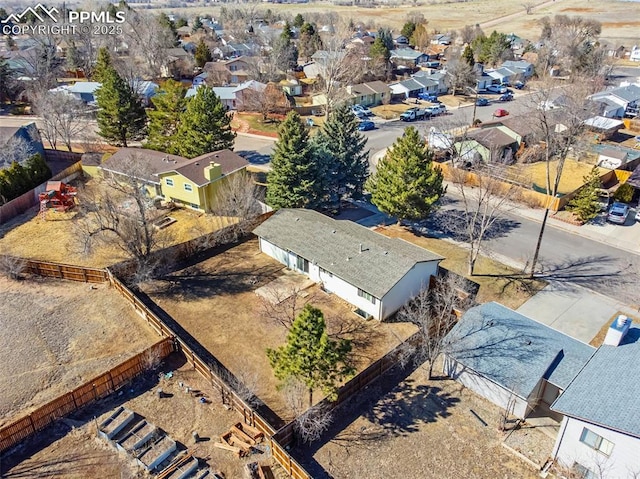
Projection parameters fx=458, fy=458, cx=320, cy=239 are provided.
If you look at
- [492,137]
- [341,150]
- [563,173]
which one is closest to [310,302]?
[341,150]

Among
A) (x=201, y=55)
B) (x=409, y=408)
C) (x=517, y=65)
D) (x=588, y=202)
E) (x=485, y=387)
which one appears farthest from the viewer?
(x=517, y=65)

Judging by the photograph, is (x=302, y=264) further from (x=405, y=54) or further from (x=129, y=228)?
(x=405, y=54)

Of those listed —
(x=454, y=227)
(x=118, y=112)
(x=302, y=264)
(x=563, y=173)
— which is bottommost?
(x=454, y=227)

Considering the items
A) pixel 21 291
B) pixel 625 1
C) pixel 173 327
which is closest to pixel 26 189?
pixel 21 291

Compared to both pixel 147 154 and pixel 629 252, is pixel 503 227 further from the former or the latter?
pixel 147 154

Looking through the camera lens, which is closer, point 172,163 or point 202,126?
point 172,163

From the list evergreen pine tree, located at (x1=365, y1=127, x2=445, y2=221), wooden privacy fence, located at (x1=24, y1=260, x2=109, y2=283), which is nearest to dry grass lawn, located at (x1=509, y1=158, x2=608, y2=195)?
evergreen pine tree, located at (x1=365, y1=127, x2=445, y2=221)

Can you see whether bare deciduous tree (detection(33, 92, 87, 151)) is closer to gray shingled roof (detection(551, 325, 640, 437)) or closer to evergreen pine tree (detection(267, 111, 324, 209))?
evergreen pine tree (detection(267, 111, 324, 209))
